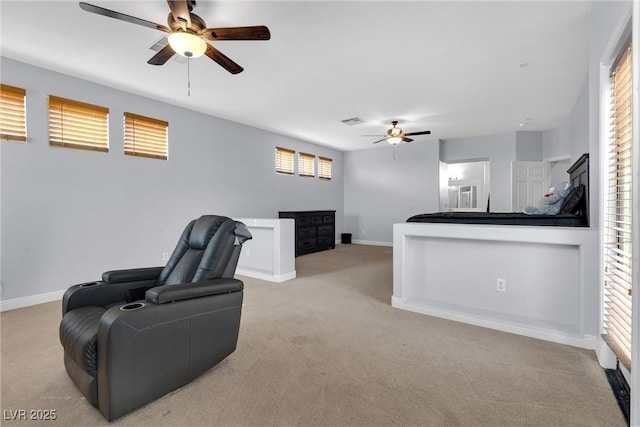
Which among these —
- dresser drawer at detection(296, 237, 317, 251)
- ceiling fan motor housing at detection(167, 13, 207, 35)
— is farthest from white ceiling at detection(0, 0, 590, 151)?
dresser drawer at detection(296, 237, 317, 251)

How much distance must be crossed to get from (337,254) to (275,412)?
5007 millimetres

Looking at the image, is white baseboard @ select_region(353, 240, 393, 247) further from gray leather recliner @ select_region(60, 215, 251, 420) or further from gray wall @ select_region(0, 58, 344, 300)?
gray leather recliner @ select_region(60, 215, 251, 420)

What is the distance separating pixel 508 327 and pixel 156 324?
2746 mm

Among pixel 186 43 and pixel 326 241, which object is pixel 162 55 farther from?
pixel 326 241

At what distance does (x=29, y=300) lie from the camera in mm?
3203

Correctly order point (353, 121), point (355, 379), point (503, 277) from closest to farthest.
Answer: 1. point (355, 379)
2. point (503, 277)
3. point (353, 121)

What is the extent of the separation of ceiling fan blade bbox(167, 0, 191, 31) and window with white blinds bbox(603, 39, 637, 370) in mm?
2697

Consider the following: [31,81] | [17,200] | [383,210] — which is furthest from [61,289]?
[383,210]

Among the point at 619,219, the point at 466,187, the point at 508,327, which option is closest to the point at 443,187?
the point at 466,187

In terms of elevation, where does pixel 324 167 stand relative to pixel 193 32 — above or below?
below

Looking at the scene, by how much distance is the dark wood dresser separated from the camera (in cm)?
638

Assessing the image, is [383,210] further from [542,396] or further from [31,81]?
[31,81]

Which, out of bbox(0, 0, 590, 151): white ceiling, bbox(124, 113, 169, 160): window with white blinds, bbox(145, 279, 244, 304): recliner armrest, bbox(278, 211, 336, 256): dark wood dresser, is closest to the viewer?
bbox(145, 279, 244, 304): recliner armrest

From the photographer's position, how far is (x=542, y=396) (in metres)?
1.67
